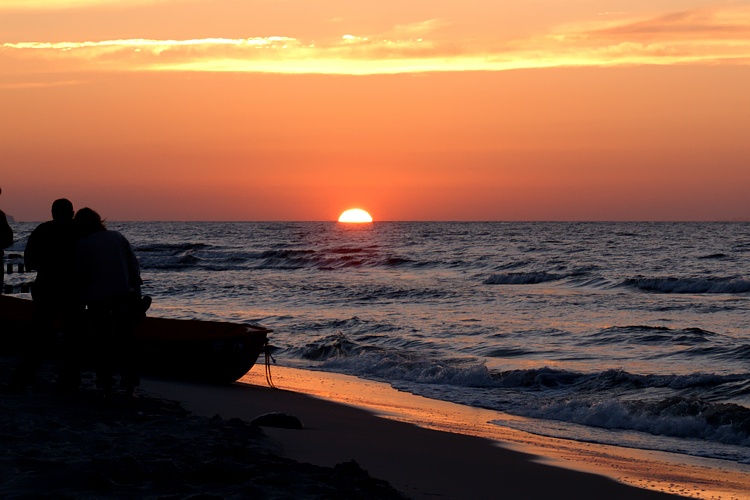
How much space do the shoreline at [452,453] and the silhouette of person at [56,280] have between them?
1.33 m

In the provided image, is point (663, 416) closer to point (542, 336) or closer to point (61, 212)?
point (61, 212)

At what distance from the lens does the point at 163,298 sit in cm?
2914

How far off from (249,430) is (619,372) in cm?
706

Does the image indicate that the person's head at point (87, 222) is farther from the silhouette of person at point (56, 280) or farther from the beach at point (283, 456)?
the beach at point (283, 456)

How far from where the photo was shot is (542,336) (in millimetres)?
18016

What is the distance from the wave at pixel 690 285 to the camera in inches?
1250

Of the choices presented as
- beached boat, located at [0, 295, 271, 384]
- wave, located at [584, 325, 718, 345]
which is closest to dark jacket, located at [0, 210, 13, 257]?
beached boat, located at [0, 295, 271, 384]

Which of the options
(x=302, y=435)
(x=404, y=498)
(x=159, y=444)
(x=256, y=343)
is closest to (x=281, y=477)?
(x=404, y=498)

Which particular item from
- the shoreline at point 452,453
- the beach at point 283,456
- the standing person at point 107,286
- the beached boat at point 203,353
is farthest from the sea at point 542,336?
the standing person at point 107,286

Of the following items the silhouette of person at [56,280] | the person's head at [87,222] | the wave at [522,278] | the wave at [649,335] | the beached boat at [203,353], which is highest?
the person's head at [87,222]

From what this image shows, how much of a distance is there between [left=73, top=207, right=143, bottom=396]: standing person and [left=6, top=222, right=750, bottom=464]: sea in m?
4.54

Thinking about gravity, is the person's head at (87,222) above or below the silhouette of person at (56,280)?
above

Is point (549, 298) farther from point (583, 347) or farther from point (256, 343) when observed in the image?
point (256, 343)

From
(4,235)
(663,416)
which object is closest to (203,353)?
(4,235)
